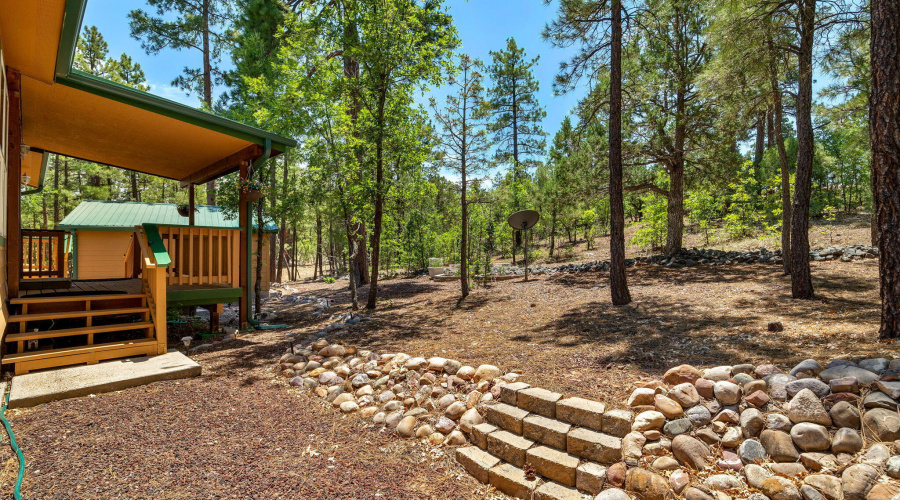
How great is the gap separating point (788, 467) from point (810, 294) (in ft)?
15.8

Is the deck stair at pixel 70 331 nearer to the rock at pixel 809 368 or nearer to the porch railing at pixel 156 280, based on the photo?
the porch railing at pixel 156 280

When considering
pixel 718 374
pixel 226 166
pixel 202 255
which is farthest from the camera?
pixel 226 166

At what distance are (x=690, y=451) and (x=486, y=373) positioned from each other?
169 centimetres

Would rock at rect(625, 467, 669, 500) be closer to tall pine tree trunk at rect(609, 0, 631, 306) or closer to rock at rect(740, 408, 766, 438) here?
rock at rect(740, 408, 766, 438)

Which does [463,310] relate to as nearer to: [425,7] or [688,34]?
[425,7]

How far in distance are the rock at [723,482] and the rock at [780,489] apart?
105 mm

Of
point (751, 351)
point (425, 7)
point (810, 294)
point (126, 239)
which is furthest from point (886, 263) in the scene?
point (126, 239)

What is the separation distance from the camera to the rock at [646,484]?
2139 mm

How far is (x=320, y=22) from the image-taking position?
7.35 meters

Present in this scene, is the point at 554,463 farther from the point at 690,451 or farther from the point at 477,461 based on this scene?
the point at 690,451

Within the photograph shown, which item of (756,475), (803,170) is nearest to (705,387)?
(756,475)

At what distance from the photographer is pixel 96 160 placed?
24.5ft

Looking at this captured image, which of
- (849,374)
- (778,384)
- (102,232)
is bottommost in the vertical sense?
(778,384)

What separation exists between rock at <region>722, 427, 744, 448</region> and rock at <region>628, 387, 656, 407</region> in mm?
451
